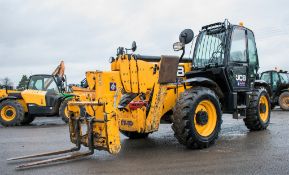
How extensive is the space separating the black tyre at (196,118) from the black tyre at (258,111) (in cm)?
214

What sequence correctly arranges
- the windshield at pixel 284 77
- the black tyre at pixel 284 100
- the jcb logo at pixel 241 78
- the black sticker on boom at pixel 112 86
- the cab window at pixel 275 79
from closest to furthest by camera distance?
the black sticker on boom at pixel 112 86, the jcb logo at pixel 241 78, the black tyre at pixel 284 100, the cab window at pixel 275 79, the windshield at pixel 284 77

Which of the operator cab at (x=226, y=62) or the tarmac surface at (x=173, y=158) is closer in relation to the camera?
the tarmac surface at (x=173, y=158)

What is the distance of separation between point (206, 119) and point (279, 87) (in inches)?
539

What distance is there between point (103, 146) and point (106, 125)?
0.44m

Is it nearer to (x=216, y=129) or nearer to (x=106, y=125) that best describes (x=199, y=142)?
(x=216, y=129)

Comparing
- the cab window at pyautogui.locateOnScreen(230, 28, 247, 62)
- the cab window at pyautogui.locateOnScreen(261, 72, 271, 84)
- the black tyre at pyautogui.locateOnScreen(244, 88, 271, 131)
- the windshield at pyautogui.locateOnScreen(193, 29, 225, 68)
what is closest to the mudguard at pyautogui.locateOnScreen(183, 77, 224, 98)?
the windshield at pyautogui.locateOnScreen(193, 29, 225, 68)

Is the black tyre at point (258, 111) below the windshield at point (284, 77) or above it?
below

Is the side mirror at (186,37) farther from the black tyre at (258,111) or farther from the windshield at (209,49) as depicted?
the black tyre at (258,111)

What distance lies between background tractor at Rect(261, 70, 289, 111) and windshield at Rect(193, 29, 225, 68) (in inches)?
461

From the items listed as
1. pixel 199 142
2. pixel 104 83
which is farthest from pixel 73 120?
pixel 199 142

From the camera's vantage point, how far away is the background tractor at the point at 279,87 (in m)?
20.0

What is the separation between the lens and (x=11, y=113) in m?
15.5

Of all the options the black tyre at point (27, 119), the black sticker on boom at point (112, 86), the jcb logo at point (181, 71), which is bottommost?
the black tyre at point (27, 119)

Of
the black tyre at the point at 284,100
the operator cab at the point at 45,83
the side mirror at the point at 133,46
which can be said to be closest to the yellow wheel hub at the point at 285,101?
the black tyre at the point at 284,100
